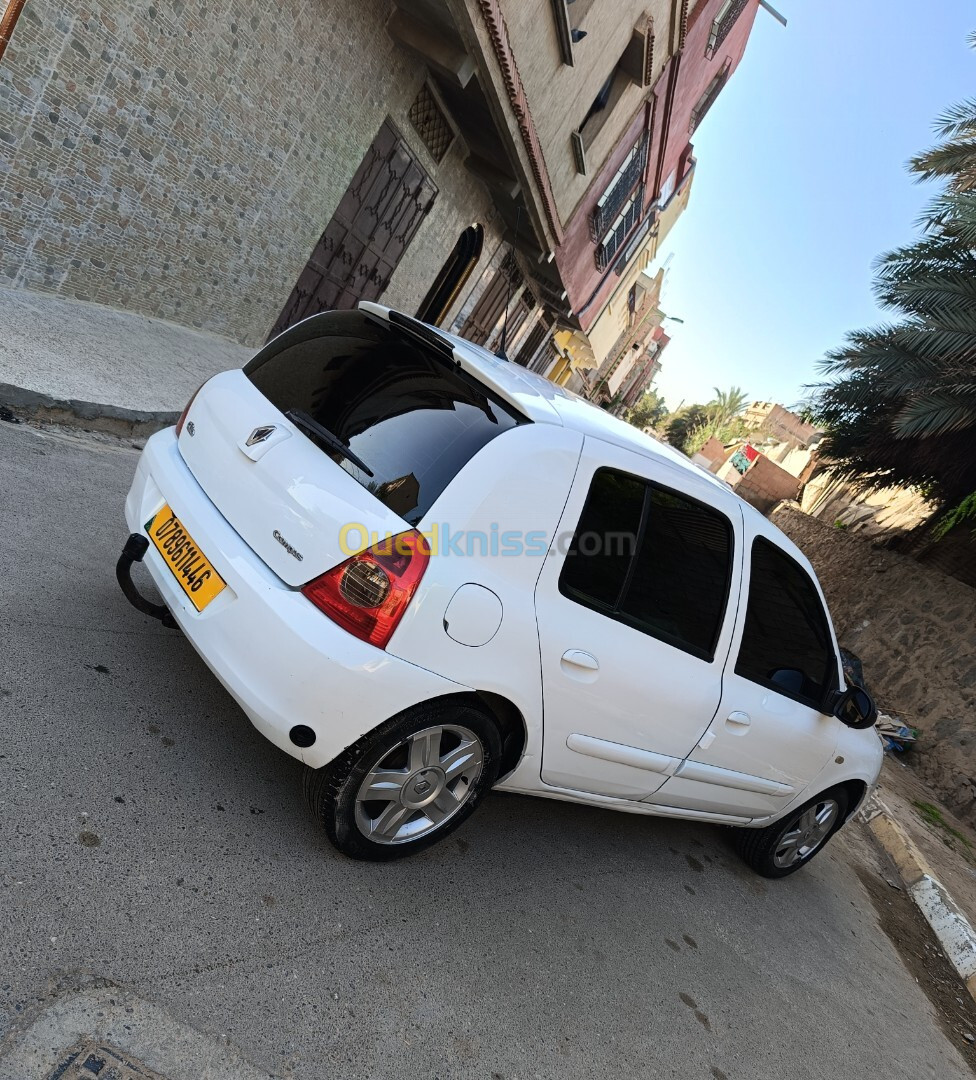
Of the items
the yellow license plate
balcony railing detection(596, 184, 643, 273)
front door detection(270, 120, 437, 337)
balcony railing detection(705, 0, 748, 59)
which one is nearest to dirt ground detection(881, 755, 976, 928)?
the yellow license plate

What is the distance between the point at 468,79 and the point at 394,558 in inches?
355

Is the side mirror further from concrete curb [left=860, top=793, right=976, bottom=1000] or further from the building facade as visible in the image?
the building facade

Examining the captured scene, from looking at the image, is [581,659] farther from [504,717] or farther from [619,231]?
[619,231]

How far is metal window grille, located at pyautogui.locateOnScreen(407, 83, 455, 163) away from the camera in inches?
404

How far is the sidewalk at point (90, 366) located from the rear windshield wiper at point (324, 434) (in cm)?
297

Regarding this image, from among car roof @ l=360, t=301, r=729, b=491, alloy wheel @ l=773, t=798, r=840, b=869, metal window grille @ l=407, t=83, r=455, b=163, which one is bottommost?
alloy wheel @ l=773, t=798, r=840, b=869

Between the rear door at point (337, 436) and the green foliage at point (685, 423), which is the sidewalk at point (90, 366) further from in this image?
the green foliage at point (685, 423)

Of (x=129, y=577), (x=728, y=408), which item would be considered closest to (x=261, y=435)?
(x=129, y=577)

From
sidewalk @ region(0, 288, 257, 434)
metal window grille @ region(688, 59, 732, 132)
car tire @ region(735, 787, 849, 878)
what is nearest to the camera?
car tire @ region(735, 787, 849, 878)

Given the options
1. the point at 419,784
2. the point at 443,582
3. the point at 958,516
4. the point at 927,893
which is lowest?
the point at 927,893

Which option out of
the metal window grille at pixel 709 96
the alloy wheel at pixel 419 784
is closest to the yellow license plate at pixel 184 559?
the alloy wheel at pixel 419 784

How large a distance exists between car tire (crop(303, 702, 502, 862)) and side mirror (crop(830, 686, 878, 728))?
2.01 metres

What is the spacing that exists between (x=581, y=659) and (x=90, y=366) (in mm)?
4895

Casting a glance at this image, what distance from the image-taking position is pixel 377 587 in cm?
237
